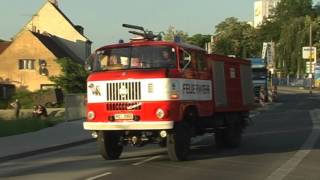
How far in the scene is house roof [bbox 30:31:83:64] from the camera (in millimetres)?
79812

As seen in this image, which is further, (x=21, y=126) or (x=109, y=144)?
(x=21, y=126)

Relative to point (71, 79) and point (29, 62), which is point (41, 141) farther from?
point (29, 62)

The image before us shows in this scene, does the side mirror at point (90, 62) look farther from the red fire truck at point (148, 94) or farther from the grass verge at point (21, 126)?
the grass verge at point (21, 126)

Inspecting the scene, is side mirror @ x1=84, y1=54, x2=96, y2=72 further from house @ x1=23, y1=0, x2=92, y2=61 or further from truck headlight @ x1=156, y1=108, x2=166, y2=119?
house @ x1=23, y1=0, x2=92, y2=61

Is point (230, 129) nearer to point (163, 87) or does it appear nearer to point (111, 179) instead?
point (163, 87)

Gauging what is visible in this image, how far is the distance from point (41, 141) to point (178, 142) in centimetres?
814

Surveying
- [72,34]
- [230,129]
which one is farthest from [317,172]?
[72,34]

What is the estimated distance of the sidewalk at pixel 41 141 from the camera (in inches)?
799

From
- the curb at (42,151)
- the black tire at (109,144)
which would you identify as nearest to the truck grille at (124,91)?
the black tire at (109,144)

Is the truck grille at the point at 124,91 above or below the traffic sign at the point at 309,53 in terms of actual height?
below

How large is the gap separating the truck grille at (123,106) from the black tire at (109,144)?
889 mm

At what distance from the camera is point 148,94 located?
16.7 m

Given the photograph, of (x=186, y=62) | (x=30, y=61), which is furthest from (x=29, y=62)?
(x=186, y=62)

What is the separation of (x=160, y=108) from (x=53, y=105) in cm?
4363
